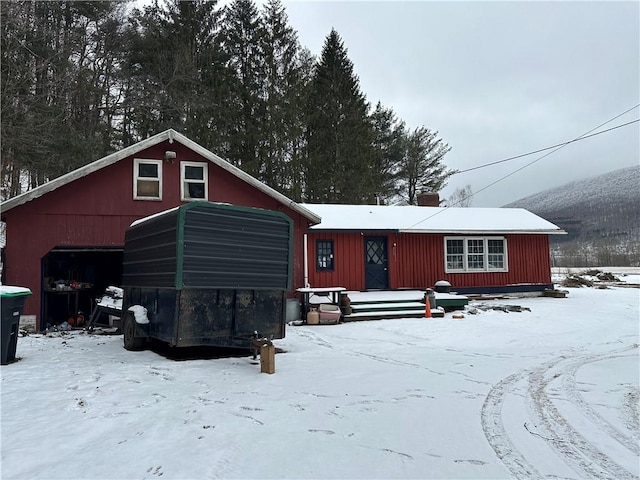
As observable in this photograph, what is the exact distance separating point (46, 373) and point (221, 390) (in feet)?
9.35

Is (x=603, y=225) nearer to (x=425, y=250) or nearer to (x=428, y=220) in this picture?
(x=428, y=220)

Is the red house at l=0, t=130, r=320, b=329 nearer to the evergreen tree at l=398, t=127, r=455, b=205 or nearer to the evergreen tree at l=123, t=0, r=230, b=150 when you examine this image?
the evergreen tree at l=123, t=0, r=230, b=150

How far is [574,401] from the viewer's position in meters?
5.89

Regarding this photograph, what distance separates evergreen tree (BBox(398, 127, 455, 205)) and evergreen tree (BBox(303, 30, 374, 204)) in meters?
3.90

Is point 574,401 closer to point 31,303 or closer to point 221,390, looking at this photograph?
point 221,390

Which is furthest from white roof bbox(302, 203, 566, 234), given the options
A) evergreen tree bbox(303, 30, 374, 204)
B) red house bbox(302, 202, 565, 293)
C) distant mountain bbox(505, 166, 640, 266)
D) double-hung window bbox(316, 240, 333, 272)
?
distant mountain bbox(505, 166, 640, 266)

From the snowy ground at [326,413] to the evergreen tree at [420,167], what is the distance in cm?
2439

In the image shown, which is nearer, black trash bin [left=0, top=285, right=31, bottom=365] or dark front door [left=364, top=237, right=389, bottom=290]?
black trash bin [left=0, top=285, right=31, bottom=365]

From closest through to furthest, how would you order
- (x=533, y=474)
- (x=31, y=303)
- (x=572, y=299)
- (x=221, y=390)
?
(x=533, y=474), (x=221, y=390), (x=31, y=303), (x=572, y=299)

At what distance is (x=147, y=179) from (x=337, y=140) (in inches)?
710

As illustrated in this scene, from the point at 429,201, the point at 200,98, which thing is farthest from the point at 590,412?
the point at 200,98

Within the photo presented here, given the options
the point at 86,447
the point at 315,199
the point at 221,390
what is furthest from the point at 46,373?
the point at 315,199

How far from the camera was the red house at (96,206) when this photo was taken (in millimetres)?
11703

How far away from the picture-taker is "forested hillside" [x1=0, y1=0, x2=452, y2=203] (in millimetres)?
17672
